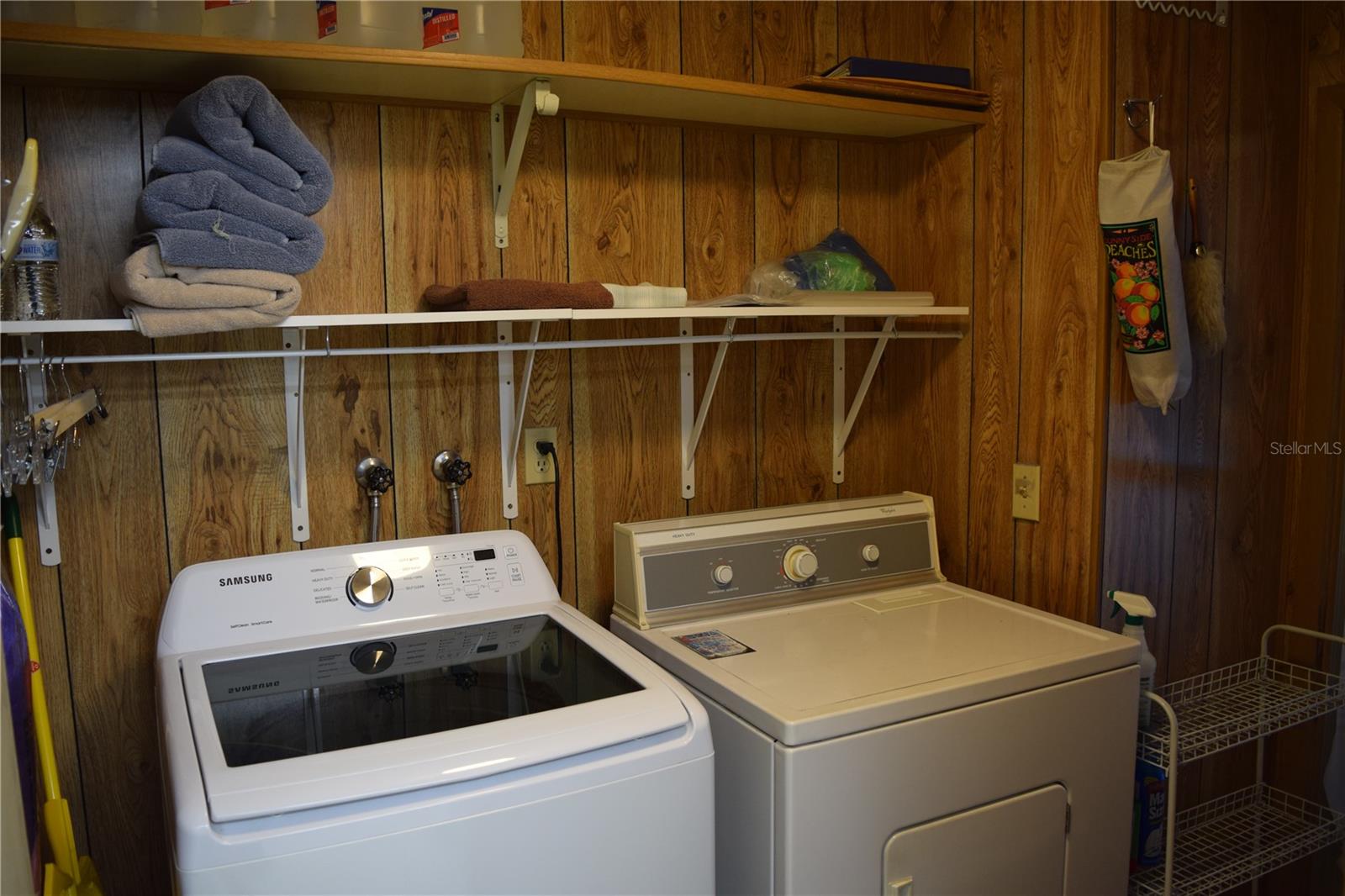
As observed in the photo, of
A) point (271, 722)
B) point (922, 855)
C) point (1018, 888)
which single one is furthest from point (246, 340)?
point (1018, 888)

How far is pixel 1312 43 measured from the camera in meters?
2.16

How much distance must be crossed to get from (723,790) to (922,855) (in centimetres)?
32

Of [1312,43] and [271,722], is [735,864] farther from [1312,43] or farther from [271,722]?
[1312,43]

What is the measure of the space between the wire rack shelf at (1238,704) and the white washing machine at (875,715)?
0.12 meters

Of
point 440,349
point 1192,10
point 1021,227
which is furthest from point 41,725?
point 1192,10

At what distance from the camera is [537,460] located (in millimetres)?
2025

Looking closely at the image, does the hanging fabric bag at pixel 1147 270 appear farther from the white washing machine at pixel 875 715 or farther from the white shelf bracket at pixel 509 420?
the white shelf bracket at pixel 509 420

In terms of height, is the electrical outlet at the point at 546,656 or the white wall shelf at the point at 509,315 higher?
the white wall shelf at the point at 509,315

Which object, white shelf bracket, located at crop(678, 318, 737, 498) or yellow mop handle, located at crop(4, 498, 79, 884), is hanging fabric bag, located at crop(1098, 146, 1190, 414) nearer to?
white shelf bracket, located at crop(678, 318, 737, 498)

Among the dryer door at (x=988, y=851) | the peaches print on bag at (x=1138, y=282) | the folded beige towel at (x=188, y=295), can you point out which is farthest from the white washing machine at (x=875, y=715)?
the folded beige towel at (x=188, y=295)

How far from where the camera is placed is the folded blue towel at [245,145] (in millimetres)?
1434

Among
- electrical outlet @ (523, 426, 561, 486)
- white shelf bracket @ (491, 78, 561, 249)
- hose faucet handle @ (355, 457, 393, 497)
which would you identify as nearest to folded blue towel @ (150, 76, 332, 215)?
white shelf bracket @ (491, 78, 561, 249)

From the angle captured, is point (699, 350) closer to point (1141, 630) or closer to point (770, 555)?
point (770, 555)

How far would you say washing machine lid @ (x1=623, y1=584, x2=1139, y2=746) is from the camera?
5.00 ft
